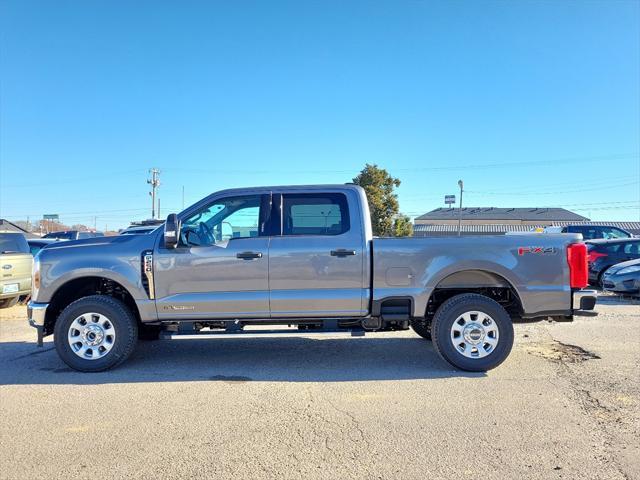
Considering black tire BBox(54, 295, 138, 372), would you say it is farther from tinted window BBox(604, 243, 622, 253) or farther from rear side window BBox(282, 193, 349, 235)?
tinted window BBox(604, 243, 622, 253)

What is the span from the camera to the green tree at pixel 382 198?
42438 mm

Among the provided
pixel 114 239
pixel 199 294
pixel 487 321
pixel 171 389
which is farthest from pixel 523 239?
pixel 114 239

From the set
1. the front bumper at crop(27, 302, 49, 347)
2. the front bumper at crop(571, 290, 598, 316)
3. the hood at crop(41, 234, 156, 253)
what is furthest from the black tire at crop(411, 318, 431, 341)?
the front bumper at crop(27, 302, 49, 347)

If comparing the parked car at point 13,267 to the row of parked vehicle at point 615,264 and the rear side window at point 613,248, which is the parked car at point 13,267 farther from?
the rear side window at point 613,248

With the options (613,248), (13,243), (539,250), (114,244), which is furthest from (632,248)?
(13,243)

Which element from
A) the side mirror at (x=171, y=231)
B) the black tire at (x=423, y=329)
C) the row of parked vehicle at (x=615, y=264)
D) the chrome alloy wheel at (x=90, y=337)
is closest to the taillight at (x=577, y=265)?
the black tire at (x=423, y=329)

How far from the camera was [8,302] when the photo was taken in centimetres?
1064

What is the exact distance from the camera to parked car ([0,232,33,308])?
32.2ft

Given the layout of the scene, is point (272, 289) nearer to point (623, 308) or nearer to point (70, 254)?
point (70, 254)

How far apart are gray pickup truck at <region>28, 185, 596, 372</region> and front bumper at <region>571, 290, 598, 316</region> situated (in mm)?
14

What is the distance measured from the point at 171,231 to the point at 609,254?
12.5 m

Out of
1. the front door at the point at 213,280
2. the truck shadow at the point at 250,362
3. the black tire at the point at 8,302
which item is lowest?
the truck shadow at the point at 250,362

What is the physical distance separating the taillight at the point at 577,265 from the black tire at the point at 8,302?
1084 cm

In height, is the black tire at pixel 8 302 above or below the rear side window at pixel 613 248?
below
